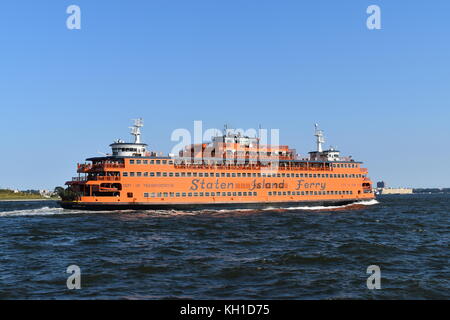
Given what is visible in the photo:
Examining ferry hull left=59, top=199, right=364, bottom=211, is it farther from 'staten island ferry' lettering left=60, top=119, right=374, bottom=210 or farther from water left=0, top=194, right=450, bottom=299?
water left=0, top=194, right=450, bottom=299

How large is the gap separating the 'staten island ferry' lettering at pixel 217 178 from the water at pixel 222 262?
57.1ft

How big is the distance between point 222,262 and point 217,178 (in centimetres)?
3812

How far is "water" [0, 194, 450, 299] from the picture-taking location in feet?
45.6

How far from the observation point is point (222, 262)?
734 inches

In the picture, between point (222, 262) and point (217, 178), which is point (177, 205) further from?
point (222, 262)

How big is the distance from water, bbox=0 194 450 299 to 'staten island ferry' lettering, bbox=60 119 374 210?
1739 cm

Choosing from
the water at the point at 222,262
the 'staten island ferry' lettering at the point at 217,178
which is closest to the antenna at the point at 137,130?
the 'staten island ferry' lettering at the point at 217,178

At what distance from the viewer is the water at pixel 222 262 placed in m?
13.9

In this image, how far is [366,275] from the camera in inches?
646
